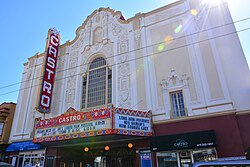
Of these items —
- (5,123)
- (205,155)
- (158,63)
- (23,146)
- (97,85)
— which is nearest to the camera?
(205,155)

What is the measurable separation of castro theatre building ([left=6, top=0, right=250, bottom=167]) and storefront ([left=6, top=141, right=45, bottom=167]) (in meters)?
0.08

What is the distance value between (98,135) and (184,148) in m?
4.79

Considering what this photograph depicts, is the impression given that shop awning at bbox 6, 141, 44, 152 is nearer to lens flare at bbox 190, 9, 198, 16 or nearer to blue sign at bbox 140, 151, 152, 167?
blue sign at bbox 140, 151, 152, 167

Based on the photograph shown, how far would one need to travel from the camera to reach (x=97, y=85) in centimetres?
1672

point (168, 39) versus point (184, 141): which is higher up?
Answer: point (168, 39)

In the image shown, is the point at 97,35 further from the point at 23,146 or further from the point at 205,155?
the point at 205,155

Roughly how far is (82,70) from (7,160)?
10.2 meters

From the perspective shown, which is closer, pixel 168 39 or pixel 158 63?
pixel 158 63

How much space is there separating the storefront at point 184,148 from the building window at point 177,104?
5.16 feet

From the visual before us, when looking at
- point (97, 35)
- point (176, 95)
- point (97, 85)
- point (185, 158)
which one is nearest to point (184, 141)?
point (185, 158)

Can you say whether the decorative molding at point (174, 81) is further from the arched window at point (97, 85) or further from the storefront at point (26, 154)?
the storefront at point (26, 154)

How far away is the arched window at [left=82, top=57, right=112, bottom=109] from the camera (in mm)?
15922

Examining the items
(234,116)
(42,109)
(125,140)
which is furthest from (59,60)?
(234,116)

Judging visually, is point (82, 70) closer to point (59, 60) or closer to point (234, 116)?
point (59, 60)
